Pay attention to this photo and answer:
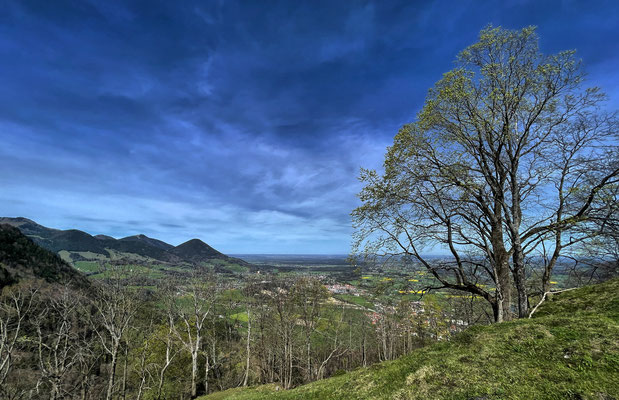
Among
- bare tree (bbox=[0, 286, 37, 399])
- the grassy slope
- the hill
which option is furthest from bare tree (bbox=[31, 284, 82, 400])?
the hill

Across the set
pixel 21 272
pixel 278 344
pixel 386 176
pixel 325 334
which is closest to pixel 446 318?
pixel 325 334

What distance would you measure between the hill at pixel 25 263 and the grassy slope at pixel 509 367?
92.0 m

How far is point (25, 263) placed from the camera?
74375mm

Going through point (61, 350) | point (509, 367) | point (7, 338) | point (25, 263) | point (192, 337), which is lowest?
point (192, 337)

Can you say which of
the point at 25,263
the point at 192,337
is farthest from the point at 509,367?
the point at 25,263

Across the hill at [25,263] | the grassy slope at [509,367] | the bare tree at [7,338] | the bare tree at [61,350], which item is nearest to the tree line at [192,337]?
the bare tree at [61,350]

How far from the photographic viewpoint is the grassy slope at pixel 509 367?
13.8 ft

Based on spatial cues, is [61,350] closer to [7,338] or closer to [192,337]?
[7,338]

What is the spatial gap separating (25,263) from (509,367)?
11512 centimetres

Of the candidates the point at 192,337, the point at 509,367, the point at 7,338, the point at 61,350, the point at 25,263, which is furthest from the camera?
the point at 25,263

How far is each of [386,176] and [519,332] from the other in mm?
7088

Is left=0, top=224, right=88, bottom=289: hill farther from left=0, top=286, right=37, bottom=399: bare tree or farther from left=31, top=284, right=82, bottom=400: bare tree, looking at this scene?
left=31, top=284, right=82, bottom=400: bare tree

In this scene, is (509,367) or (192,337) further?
(192,337)

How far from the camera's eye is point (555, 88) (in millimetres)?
10008
